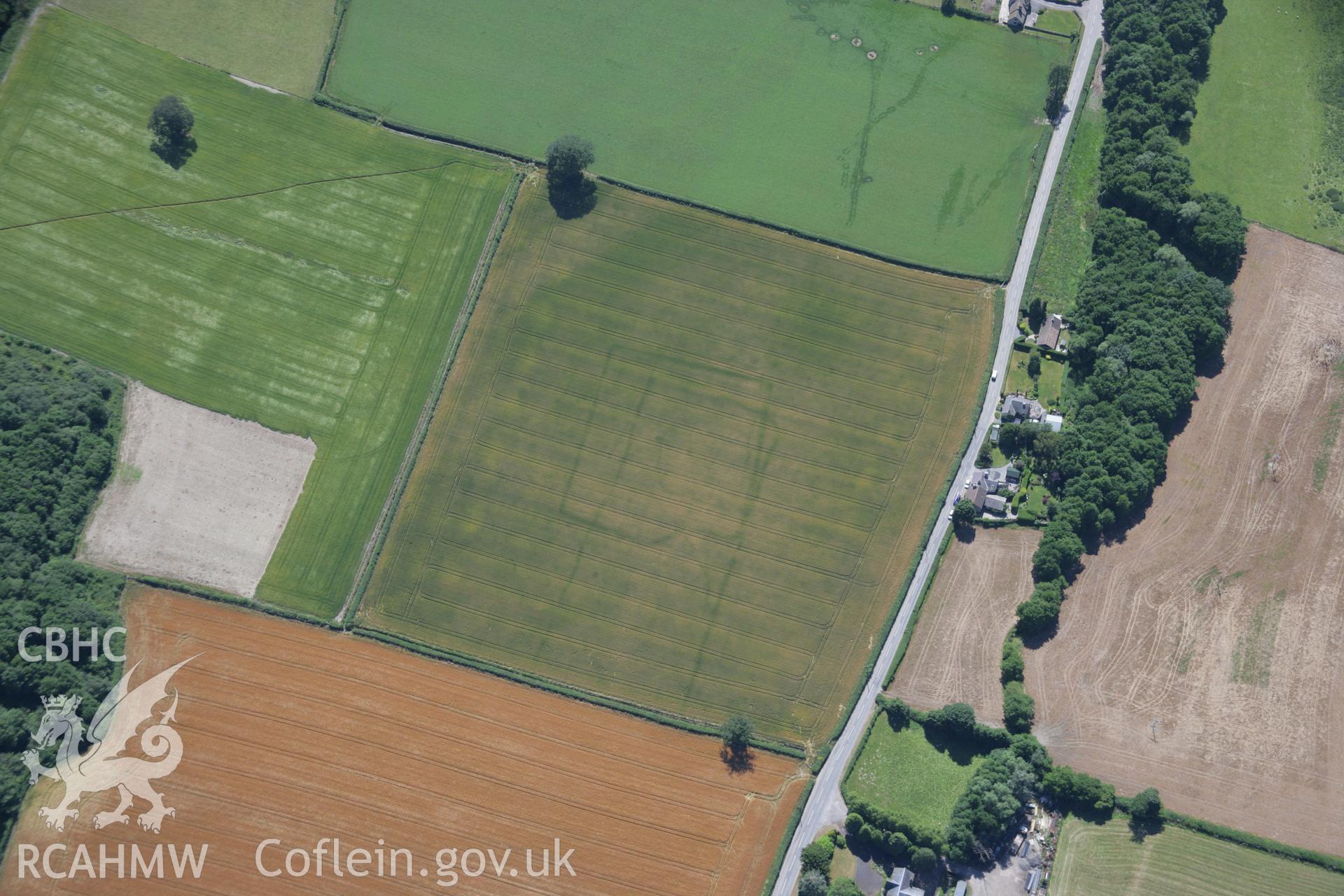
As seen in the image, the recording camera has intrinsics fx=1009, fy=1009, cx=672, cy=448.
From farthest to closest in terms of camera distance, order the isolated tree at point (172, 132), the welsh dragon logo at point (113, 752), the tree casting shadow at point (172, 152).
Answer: the tree casting shadow at point (172, 152) → the isolated tree at point (172, 132) → the welsh dragon logo at point (113, 752)

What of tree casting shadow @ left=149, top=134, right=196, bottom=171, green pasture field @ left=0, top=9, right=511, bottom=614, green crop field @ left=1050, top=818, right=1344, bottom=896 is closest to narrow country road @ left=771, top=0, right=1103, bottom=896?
green crop field @ left=1050, top=818, right=1344, bottom=896

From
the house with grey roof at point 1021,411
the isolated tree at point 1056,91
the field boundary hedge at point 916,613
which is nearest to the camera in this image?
the field boundary hedge at point 916,613

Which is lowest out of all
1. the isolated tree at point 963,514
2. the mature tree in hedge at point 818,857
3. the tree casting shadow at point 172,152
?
the mature tree in hedge at point 818,857

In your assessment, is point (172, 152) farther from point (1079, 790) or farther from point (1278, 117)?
point (1278, 117)

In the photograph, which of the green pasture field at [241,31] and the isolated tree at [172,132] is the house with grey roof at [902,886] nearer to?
the green pasture field at [241,31]

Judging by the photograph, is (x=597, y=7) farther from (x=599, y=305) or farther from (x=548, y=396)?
(x=548, y=396)

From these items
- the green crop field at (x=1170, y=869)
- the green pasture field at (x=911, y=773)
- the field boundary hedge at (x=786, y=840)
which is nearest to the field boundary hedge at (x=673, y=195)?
the green pasture field at (x=911, y=773)

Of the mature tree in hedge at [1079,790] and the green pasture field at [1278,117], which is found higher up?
the green pasture field at [1278,117]
